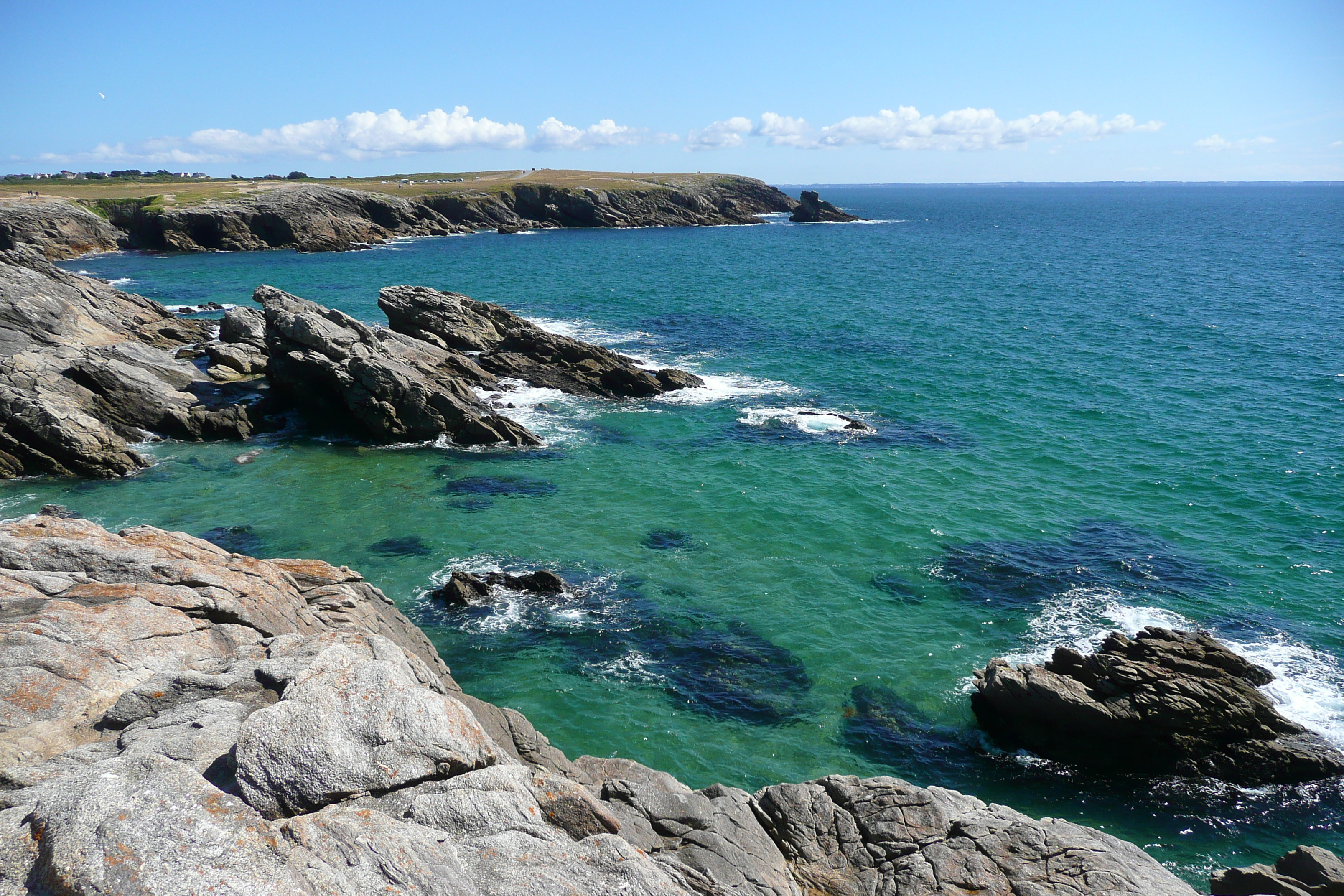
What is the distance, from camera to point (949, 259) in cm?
13812

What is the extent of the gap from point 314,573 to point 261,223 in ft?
462

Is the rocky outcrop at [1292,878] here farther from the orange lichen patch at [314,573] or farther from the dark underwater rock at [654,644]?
the orange lichen patch at [314,573]

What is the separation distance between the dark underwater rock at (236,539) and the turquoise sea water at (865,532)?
239 mm

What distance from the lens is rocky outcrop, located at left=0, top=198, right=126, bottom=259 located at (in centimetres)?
11412

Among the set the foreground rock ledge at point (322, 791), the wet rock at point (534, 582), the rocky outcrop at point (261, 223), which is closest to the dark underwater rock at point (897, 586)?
the wet rock at point (534, 582)

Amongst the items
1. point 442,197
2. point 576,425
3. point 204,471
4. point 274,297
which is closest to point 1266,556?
point 576,425

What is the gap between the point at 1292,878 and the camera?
16531 millimetres

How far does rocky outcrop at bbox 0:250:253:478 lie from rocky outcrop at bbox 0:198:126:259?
2609 inches

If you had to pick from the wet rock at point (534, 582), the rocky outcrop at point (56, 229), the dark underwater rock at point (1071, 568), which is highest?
the rocky outcrop at point (56, 229)

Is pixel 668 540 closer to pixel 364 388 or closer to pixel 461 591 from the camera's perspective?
pixel 461 591

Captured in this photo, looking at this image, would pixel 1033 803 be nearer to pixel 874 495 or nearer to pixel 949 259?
pixel 874 495

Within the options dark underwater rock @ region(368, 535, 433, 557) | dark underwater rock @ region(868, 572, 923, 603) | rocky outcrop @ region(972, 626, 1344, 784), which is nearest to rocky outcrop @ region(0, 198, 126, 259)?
dark underwater rock @ region(368, 535, 433, 557)

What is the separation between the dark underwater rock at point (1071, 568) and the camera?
1277 inches

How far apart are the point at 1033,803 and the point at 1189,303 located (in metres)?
89.3
